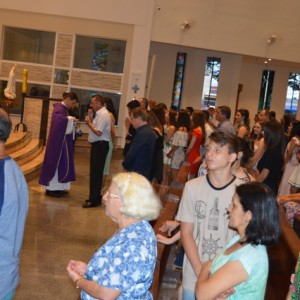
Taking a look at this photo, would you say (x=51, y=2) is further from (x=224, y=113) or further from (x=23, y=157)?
(x=224, y=113)

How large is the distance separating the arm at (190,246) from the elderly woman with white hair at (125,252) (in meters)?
0.69

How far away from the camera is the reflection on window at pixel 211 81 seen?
1964 cm

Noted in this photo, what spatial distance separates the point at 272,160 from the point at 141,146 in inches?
60.0

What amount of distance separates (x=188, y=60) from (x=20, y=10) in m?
6.04

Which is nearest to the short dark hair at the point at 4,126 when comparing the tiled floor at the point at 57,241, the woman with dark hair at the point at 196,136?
the tiled floor at the point at 57,241

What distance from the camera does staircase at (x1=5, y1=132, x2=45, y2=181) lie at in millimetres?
10664

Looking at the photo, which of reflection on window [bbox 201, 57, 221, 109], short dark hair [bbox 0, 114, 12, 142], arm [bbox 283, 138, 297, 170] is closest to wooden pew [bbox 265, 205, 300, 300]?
short dark hair [bbox 0, 114, 12, 142]

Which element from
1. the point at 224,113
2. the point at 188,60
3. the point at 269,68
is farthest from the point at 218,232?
the point at 269,68

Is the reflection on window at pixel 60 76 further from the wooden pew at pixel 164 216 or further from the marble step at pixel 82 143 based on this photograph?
the wooden pew at pixel 164 216

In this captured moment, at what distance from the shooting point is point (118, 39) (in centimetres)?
1677

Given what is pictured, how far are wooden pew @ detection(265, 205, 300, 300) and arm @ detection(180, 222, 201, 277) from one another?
0.62 metres

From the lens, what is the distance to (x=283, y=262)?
4.00 metres

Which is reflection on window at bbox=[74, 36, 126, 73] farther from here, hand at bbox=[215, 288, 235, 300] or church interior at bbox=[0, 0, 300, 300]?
hand at bbox=[215, 288, 235, 300]

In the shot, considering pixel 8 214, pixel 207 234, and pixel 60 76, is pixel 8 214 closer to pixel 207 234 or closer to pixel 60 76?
Answer: pixel 207 234
